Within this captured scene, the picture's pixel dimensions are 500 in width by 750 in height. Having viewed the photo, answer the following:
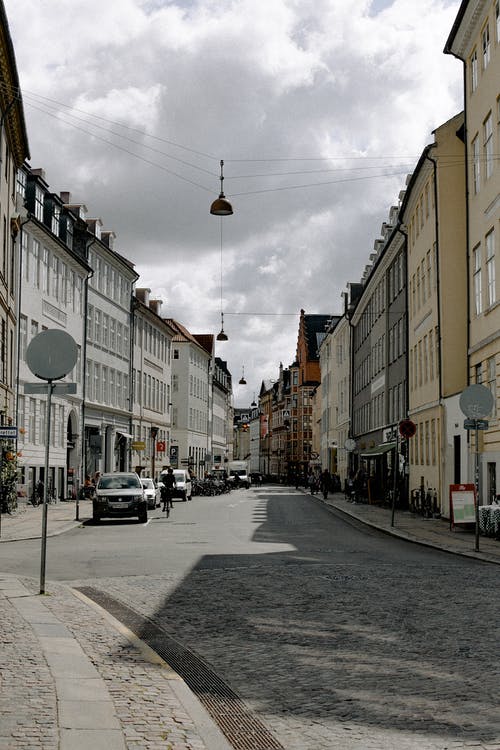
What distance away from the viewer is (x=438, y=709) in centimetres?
641

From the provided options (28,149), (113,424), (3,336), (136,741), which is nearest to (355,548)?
(136,741)

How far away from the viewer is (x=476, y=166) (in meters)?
31.3

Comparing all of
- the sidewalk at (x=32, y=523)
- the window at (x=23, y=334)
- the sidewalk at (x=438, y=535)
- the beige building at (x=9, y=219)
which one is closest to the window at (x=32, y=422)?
the window at (x=23, y=334)

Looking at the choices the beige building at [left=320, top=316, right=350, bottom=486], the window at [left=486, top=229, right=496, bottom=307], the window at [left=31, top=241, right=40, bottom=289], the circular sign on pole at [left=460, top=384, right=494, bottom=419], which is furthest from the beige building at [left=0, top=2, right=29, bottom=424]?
the beige building at [left=320, top=316, right=350, bottom=486]

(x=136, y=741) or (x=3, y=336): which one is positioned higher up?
(x=3, y=336)

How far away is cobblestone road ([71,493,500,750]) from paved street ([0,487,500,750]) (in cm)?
1

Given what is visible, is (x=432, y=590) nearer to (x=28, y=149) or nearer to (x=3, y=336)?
(x=3, y=336)

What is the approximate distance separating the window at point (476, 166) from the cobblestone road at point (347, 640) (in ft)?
55.3

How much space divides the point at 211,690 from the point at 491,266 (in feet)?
76.1

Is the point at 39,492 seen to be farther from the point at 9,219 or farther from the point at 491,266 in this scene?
the point at 491,266

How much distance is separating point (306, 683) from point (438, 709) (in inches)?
43.7

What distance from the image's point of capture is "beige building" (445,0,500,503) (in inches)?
1085

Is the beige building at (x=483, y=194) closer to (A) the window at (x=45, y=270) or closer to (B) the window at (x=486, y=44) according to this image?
(B) the window at (x=486, y=44)

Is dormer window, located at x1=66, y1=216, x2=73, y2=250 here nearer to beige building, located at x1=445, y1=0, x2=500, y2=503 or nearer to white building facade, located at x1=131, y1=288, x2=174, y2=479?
white building facade, located at x1=131, y1=288, x2=174, y2=479
